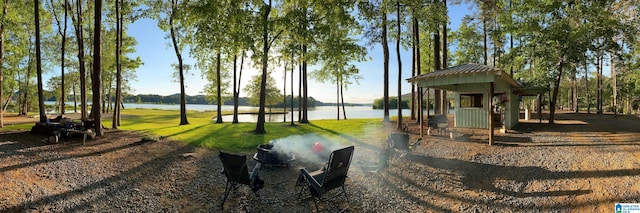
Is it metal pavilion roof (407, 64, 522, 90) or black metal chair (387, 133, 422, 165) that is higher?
metal pavilion roof (407, 64, 522, 90)

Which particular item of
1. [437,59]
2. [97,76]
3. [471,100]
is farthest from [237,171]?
[437,59]

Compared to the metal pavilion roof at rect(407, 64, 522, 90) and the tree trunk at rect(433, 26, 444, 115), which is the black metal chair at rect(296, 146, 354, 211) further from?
the tree trunk at rect(433, 26, 444, 115)

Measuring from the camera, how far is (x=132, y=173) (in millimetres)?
6691

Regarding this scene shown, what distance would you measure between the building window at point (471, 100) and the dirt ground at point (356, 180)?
5.43 metres

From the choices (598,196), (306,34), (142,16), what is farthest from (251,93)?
(598,196)

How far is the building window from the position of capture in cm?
1439

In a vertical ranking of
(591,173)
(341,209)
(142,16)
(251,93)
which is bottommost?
(341,209)

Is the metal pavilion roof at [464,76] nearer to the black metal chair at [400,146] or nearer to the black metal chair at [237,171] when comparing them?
the black metal chair at [400,146]

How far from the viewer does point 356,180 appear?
6598 millimetres

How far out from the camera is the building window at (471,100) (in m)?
14.4

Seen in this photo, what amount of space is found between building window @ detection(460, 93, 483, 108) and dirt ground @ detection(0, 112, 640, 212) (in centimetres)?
→ 543

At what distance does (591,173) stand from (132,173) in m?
9.93

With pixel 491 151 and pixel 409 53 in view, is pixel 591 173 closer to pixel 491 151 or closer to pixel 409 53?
pixel 491 151

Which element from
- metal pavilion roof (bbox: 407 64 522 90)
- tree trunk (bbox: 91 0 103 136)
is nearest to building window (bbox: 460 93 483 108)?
metal pavilion roof (bbox: 407 64 522 90)
